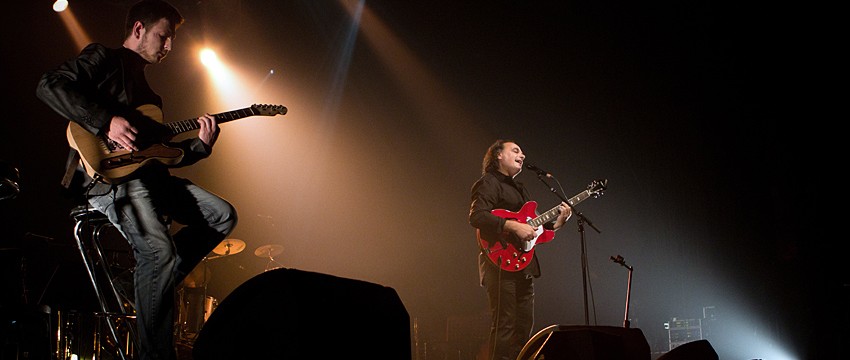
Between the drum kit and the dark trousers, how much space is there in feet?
10.2

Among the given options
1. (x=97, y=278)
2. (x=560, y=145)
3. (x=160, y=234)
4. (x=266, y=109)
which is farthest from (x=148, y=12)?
(x=560, y=145)

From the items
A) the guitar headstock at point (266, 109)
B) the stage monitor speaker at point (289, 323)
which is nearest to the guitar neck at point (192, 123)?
the guitar headstock at point (266, 109)

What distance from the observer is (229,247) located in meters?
7.50

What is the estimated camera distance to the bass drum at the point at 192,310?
22.2 feet

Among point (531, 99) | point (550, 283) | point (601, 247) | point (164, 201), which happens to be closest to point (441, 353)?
point (550, 283)

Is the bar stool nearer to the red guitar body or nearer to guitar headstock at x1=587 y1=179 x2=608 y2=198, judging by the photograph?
the red guitar body

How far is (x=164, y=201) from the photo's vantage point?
283 centimetres

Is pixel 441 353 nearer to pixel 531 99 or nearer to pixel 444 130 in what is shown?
pixel 444 130

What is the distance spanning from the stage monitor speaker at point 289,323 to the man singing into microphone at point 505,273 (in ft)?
12.1

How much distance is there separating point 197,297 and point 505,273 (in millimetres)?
3862

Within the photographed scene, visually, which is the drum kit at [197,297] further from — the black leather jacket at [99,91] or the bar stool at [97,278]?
the black leather jacket at [99,91]

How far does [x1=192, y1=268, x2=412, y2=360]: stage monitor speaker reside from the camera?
126cm

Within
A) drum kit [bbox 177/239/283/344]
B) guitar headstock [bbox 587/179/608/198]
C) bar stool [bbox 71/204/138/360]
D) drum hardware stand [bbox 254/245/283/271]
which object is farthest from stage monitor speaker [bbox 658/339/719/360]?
drum hardware stand [bbox 254/245/283/271]

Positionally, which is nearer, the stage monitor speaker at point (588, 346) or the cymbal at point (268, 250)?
the stage monitor speaker at point (588, 346)
